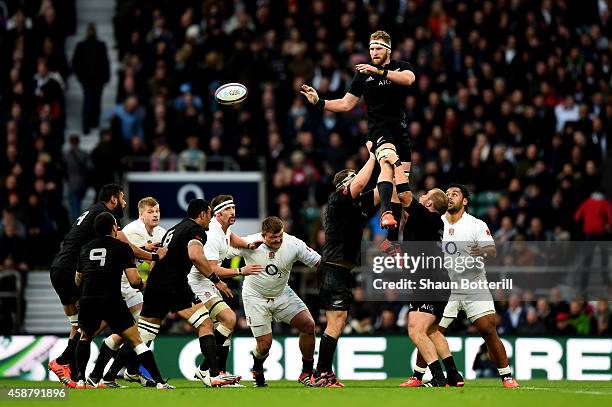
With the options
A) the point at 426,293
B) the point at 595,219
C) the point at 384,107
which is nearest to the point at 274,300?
the point at 426,293

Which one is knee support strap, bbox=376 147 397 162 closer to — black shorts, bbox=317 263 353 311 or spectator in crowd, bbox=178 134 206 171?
black shorts, bbox=317 263 353 311

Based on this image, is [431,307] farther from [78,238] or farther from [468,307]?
[78,238]

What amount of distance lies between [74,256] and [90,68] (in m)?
11.5

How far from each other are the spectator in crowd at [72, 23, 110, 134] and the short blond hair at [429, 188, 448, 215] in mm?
12882

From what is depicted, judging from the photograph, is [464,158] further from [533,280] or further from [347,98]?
[347,98]

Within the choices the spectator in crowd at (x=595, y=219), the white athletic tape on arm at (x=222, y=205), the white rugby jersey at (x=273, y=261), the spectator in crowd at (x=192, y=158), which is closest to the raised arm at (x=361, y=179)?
the white rugby jersey at (x=273, y=261)

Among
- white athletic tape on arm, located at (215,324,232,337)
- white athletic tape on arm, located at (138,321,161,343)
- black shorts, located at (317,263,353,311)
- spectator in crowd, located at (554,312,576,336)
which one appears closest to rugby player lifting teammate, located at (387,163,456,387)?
black shorts, located at (317,263,353,311)

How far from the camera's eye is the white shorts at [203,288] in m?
19.0

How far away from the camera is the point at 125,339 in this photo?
17766mm

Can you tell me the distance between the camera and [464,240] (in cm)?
1842

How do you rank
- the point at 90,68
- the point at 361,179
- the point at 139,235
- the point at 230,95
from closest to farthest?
1. the point at 361,179
2. the point at 230,95
3. the point at 139,235
4. the point at 90,68

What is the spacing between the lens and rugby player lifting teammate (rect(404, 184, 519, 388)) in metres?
18.2

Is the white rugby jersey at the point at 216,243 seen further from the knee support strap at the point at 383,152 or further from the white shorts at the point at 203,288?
the knee support strap at the point at 383,152

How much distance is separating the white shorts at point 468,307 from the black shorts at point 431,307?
188mm
